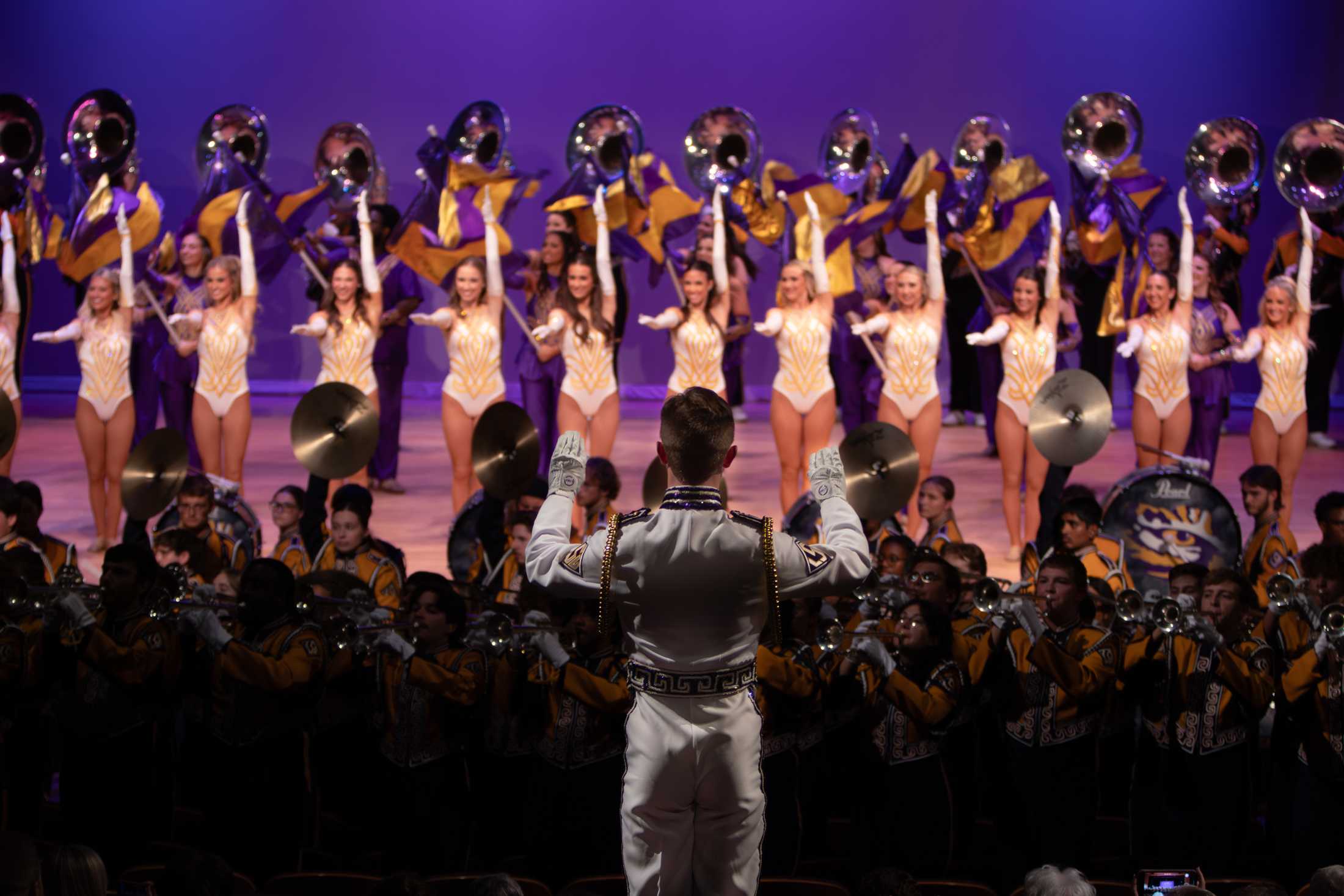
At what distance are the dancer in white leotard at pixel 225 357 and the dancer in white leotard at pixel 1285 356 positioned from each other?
560 centimetres

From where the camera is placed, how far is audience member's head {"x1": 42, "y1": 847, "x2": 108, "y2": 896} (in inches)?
124

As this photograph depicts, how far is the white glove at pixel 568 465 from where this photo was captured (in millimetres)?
3107

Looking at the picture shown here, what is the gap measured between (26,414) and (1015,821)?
35.8 feet

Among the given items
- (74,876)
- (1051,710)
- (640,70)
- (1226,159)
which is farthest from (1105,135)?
(74,876)

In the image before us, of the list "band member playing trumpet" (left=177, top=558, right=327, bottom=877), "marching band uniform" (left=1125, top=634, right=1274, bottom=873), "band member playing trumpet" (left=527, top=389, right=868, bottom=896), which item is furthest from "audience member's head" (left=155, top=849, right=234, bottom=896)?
"marching band uniform" (left=1125, top=634, right=1274, bottom=873)

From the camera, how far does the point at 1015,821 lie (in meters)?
4.96

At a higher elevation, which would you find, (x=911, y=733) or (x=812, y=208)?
(x=812, y=208)

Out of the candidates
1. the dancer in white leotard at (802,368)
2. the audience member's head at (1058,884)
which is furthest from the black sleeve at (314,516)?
the audience member's head at (1058,884)

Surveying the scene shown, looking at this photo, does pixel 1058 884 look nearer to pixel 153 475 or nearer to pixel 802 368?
pixel 153 475

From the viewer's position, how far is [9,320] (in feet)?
29.5

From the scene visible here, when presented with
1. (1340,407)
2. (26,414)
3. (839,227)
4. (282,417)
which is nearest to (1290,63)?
(1340,407)

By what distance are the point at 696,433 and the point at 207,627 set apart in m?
2.46

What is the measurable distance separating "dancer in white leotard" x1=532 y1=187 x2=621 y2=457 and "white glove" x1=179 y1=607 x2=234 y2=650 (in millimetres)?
3989

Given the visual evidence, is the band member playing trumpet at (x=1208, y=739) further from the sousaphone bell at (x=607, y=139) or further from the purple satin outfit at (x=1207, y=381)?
the sousaphone bell at (x=607, y=139)
